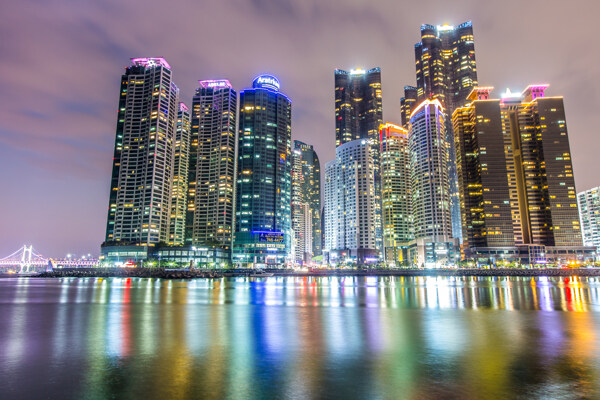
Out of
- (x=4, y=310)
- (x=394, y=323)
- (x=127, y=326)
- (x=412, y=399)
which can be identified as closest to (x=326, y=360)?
(x=412, y=399)

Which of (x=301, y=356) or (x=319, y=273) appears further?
(x=319, y=273)

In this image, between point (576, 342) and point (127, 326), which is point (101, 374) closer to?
point (127, 326)

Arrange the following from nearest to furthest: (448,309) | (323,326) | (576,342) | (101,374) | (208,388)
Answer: (208,388) < (101,374) < (576,342) < (323,326) < (448,309)

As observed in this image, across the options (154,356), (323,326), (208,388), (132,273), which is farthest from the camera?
(132,273)

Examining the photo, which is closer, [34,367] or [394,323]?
[34,367]

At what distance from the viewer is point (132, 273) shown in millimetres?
159875

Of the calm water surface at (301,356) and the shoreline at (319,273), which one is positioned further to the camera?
the shoreline at (319,273)

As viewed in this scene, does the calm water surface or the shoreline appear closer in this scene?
the calm water surface

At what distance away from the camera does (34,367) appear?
1798 centimetres

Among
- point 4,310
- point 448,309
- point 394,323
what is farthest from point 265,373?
point 4,310

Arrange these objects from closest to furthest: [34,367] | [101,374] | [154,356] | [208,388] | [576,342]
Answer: [208,388]
[101,374]
[34,367]
[154,356]
[576,342]

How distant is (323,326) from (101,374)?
57.3 feet

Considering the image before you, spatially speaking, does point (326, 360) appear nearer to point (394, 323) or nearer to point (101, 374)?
point (101, 374)

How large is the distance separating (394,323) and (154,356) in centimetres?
1977
